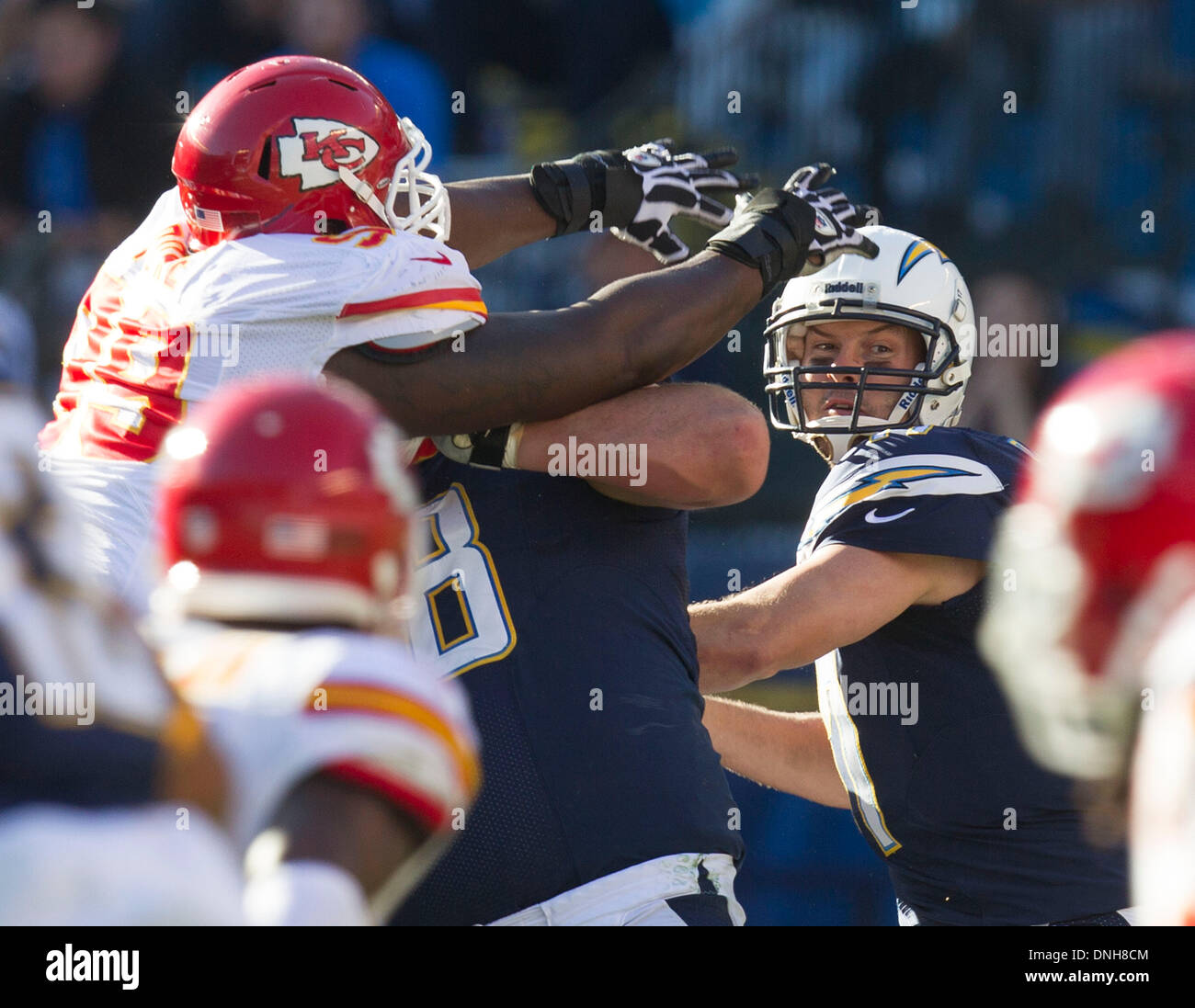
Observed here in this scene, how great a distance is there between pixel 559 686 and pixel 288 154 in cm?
95

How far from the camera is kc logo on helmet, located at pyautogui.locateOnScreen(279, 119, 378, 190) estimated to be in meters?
2.47

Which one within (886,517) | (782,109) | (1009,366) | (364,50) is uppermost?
(364,50)

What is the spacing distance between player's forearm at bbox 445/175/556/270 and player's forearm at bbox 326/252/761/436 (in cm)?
52

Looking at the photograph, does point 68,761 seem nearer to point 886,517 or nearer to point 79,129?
point 886,517

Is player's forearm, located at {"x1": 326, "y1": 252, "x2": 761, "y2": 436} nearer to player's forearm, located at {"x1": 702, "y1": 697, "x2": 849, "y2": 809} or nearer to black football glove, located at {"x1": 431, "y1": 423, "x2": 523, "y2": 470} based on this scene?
black football glove, located at {"x1": 431, "y1": 423, "x2": 523, "y2": 470}

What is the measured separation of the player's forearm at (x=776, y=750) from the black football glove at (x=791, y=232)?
1.09m

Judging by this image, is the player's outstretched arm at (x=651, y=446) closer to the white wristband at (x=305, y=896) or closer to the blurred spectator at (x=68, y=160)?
the white wristband at (x=305, y=896)

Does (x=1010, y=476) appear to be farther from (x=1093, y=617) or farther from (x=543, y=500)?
(x=1093, y=617)

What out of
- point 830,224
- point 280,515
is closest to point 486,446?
point 830,224

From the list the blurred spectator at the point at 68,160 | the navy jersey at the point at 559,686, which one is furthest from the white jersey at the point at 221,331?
the blurred spectator at the point at 68,160

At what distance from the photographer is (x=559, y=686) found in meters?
2.51

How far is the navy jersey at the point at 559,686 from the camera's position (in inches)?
96.0

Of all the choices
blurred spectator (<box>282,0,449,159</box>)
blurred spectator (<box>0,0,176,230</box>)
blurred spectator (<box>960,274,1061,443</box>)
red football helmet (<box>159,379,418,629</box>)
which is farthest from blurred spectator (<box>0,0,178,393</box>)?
red football helmet (<box>159,379,418,629</box>)

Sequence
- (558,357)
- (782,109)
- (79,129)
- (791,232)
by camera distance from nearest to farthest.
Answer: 1. (558,357)
2. (791,232)
3. (79,129)
4. (782,109)
